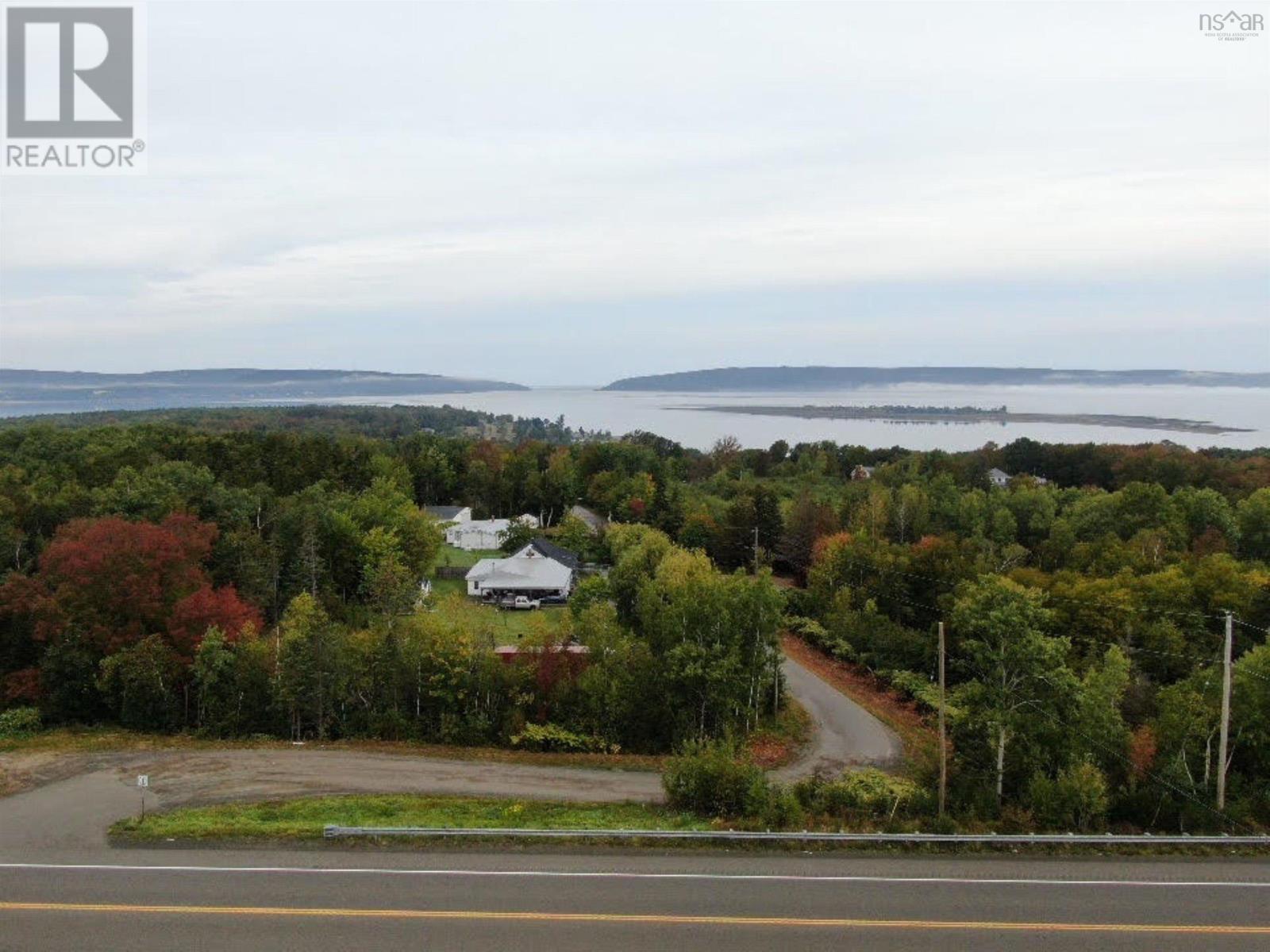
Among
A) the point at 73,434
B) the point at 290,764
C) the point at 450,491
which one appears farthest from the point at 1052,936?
the point at 73,434

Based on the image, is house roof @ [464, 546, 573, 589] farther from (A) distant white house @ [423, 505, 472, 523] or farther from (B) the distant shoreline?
(B) the distant shoreline

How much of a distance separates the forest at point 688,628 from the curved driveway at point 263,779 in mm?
1498

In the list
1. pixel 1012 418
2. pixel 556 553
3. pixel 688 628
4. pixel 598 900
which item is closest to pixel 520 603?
Answer: pixel 556 553

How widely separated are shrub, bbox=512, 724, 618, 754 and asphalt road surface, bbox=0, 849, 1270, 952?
712 centimetres

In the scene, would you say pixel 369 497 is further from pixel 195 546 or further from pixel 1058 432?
pixel 1058 432

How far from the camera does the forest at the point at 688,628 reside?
14898mm

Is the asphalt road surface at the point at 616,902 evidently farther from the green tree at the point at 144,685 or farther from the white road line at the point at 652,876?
the green tree at the point at 144,685

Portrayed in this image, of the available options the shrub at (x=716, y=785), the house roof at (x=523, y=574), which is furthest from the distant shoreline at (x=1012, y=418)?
the shrub at (x=716, y=785)

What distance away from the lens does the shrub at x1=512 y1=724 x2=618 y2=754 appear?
734 inches

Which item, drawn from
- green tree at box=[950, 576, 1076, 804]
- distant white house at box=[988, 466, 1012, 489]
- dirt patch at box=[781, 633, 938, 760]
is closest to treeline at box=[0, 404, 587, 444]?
distant white house at box=[988, 466, 1012, 489]

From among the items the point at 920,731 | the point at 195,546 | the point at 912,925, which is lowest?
the point at 920,731

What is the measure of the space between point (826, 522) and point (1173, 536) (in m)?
13.8

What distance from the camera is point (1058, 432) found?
130750 mm

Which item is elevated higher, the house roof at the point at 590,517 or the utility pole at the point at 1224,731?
the utility pole at the point at 1224,731
